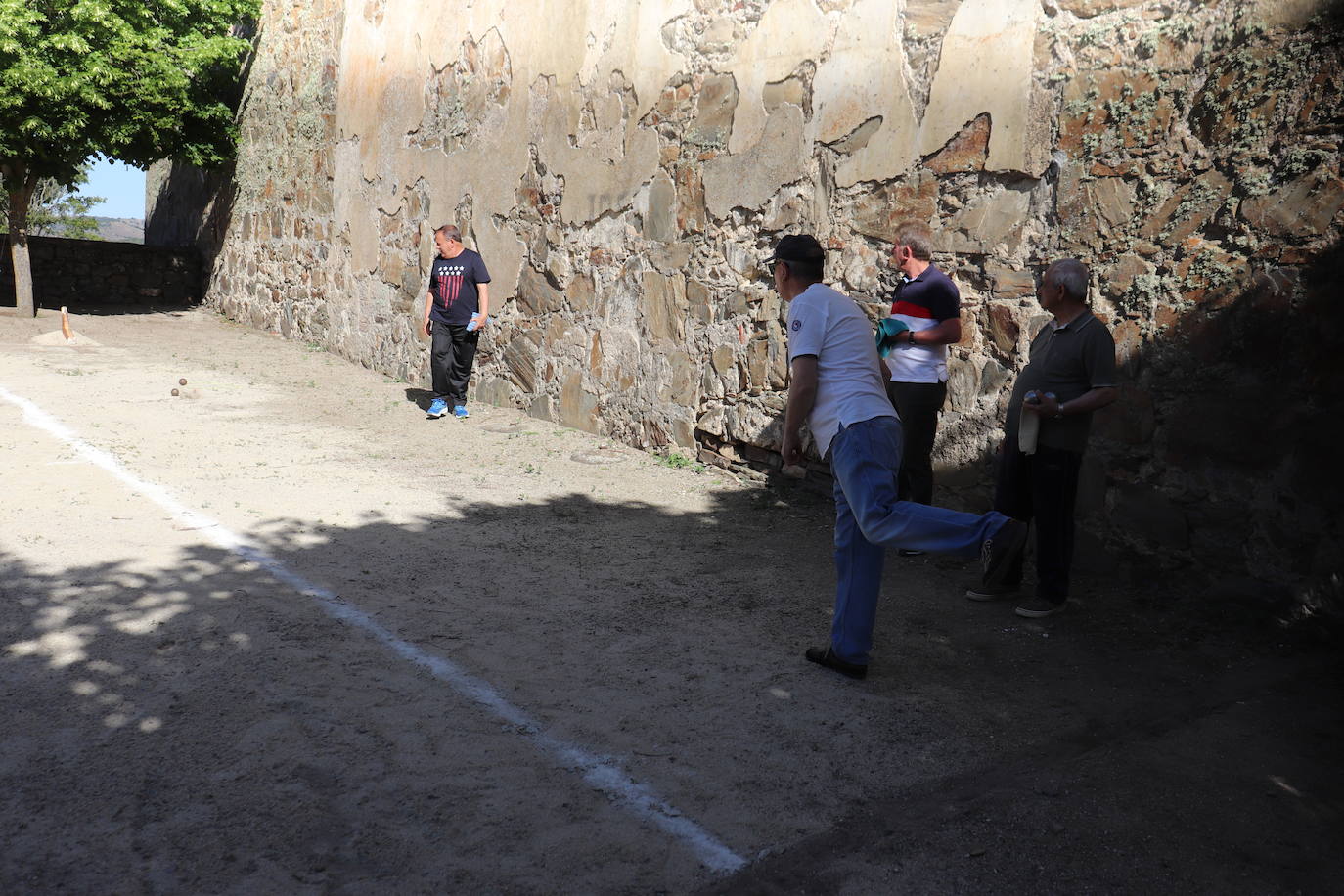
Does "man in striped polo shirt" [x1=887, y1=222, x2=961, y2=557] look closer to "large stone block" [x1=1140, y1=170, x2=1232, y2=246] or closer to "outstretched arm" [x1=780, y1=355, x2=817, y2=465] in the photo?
"large stone block" [x1=1140, y1=170, x2=1232, y2=246]

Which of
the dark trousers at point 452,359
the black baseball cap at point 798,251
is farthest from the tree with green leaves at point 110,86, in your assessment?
the black baseball cap at point 798,251

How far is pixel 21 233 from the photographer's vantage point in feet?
48.1

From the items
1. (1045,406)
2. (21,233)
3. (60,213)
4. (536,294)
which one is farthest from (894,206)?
(60,213)

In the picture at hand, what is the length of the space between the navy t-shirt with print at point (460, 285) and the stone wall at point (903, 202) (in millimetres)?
314

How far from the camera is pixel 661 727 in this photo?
3611mm

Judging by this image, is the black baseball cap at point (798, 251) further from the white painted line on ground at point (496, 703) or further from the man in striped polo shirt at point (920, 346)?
the white painted line on ground at point (496, 703)

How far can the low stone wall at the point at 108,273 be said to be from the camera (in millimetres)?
16250

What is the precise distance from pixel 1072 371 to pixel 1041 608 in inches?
41.6

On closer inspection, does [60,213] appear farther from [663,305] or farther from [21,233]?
[663,305]

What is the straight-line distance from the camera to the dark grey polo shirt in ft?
15.4

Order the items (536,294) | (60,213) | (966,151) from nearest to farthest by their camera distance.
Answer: (966,151) < (536,294) < (60,213)

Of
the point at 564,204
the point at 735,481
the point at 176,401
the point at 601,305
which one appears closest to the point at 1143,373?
the point at 735,481

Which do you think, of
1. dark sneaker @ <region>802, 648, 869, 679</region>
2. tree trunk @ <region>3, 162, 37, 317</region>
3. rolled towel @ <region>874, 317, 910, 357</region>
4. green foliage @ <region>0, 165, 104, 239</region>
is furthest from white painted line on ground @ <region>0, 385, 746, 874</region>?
green foliage @ <region>0, 165, 104, 239</region>

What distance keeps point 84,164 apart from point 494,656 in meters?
14.0
